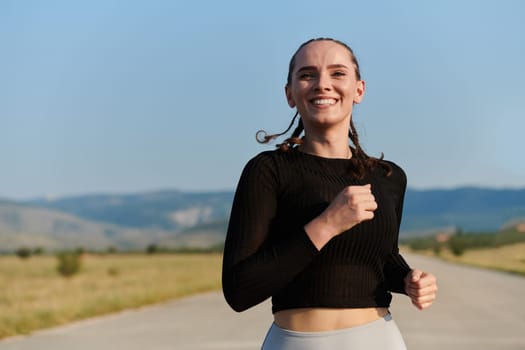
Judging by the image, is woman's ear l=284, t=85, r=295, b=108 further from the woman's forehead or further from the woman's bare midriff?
the woman's bare midriff

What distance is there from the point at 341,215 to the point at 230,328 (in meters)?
11.8

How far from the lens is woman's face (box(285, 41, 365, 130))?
2.94 metres

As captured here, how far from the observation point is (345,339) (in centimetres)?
274

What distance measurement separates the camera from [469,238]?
76188mm

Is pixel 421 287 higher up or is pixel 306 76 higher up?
pixel 306 76

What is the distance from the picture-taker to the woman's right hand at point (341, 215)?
103 inches

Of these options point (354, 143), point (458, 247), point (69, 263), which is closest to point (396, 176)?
Answer: point (354, 143)

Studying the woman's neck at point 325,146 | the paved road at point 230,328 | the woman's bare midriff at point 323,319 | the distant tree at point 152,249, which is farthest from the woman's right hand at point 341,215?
the distant tree at point 152,249

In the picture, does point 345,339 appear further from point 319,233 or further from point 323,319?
point 319,233

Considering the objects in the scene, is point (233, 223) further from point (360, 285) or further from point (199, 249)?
point (199, 249)

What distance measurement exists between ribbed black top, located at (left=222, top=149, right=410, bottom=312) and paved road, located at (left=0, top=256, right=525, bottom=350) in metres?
8.90

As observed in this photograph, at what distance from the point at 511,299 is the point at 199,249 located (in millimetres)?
88629

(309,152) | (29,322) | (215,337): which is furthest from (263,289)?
(29,322)

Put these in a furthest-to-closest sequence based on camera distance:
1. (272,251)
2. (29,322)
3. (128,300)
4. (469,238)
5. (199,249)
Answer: (199,249) < (469,238) < (128,300) < (29,322) < (272,251)
